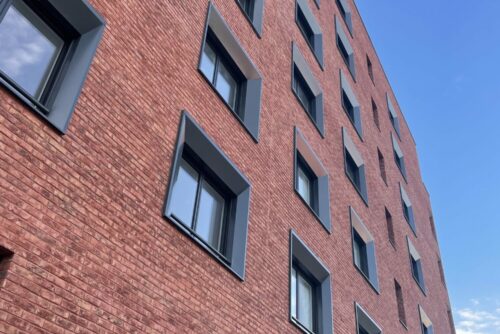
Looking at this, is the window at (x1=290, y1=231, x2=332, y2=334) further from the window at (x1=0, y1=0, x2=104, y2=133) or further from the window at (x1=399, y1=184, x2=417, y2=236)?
the window at (x1=399, y1=184, x2=417, y2=236)

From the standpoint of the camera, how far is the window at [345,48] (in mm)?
18297

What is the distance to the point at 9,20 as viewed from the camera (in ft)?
17.3

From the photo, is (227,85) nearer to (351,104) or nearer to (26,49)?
(26,49)

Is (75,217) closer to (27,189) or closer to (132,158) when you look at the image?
(27,189)

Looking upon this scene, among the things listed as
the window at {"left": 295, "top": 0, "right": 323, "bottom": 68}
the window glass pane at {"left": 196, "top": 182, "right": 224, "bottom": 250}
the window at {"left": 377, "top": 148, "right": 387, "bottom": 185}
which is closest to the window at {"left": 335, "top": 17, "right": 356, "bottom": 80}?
the window at {"left": 295, "top": 0, "right": 323, "bottom": 68}

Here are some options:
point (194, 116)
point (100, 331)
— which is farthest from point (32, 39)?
point (100, 331)

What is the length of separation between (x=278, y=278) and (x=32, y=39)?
5.70 meters

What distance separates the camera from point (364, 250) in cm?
1500

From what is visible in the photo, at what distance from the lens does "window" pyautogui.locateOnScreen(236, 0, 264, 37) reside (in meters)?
10.7

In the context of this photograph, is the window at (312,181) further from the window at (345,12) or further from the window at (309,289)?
the window at (345,12)

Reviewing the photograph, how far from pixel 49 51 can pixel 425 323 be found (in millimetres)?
18656

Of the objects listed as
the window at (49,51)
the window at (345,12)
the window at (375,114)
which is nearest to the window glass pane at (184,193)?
the window at (49,51)

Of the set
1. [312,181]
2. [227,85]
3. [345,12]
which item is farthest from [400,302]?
[345,12]

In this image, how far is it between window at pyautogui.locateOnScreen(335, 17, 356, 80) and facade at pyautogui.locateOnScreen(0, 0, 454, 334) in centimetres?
413
